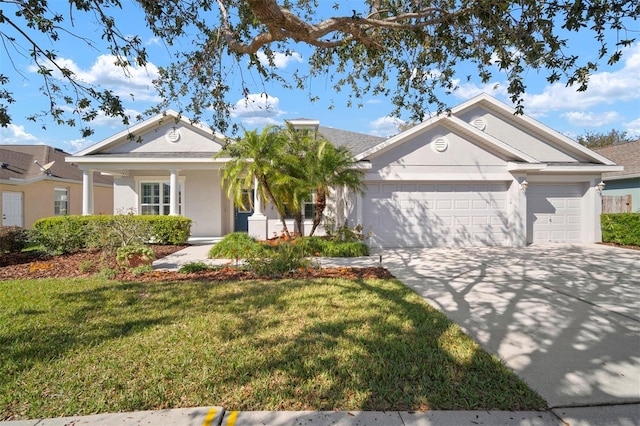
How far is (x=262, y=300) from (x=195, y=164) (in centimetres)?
981

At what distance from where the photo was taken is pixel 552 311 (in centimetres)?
539

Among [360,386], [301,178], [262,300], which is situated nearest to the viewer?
[360,386]

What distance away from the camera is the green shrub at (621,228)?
504 inches

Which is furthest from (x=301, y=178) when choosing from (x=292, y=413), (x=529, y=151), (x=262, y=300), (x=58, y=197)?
(x=58, y=197)

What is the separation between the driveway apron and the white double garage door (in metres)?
2.04

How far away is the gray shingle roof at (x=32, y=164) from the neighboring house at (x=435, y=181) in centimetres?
708

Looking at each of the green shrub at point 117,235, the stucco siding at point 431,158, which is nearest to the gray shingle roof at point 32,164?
the green shrub at point 117,235

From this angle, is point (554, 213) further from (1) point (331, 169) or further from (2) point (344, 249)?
(1) point (331, 169)

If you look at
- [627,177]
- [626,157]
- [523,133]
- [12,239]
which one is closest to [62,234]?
[12,239]

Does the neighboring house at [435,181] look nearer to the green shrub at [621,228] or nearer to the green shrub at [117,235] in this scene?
the green shrub at [621,228]

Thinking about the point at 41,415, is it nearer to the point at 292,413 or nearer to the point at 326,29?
the point at 292,413

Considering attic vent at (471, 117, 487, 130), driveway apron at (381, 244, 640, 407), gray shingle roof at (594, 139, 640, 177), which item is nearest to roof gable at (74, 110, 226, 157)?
driveway apron at (381, 244, 640, 407)

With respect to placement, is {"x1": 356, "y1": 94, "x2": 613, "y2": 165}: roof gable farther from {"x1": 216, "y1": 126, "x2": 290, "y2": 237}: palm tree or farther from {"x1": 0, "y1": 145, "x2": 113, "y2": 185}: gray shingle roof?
{"x1": 0, "y1": 145, "x2": 113, "y2": 185}: gray shingle roof

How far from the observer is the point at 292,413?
2.83 m
